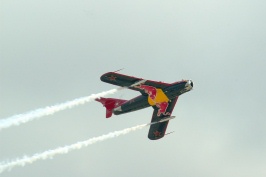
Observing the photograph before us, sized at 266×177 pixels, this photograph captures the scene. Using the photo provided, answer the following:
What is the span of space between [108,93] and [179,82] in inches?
357

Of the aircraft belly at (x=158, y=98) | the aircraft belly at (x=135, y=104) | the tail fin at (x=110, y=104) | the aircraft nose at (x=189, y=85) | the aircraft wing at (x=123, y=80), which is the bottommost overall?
the aircraft nose at (x=189, y=85)

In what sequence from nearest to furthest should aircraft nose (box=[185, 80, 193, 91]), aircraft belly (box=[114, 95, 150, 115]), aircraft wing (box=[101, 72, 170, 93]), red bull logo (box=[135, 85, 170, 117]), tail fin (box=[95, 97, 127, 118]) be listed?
1. aircraft wing (box=[101, 72, 170, 93])
2. aircraft nose (box=[185, 80, 193, 91])
3. red bull logo (box=[135, 85, 170, 117])
4. aircraft belly (box=[114, 95, 150, 115])
5. tail fin (box=[95, 97, 127, 118])

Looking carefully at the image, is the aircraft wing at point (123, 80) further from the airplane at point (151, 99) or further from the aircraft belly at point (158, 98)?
the aircraft belly at point (158, 98)

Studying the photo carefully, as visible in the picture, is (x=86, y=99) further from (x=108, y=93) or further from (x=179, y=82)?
(x=179, y=82)

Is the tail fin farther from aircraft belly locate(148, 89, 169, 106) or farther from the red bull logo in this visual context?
the red bull logo

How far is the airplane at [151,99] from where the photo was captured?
113 meters

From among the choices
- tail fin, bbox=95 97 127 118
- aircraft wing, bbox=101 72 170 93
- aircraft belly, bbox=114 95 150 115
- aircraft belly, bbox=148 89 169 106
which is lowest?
aircraft belly, bbox=148 89 169 106

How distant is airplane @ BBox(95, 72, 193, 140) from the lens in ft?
370

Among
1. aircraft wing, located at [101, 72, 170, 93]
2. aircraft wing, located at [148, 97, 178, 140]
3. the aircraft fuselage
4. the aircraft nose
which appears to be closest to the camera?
aircraft wing, located at [101, 72, 170, 93]

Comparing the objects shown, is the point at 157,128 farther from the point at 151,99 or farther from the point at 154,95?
the point at 154,95

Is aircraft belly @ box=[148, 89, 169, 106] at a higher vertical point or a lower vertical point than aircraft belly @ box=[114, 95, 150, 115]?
lower

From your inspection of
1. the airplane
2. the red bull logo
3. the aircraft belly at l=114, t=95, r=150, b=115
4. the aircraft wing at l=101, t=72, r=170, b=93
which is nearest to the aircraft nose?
the airplane

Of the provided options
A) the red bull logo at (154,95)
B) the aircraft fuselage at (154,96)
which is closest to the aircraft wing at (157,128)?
the aircraft fuselage at (154,96)

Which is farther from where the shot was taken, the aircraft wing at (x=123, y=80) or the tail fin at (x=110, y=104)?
the tail fin at (x=110, y=104)
